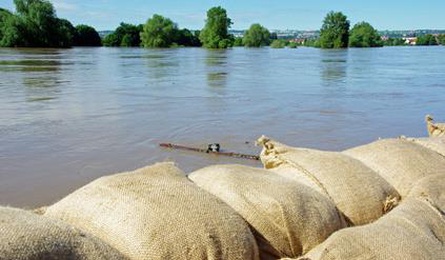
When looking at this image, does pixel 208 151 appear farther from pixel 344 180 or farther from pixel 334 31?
pixel 334 31

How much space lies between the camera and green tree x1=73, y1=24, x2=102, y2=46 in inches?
2753

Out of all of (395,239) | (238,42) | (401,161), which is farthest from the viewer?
(238,42)

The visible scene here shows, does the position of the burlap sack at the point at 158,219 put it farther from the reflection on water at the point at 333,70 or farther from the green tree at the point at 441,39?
the green tree at the point at 441,39

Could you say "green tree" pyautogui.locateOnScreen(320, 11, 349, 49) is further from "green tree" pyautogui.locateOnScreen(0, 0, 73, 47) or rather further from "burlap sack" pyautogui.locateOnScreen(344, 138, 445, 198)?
"burlap sack" pyautogui.locateOnScreen(344, 138, 445, 198)

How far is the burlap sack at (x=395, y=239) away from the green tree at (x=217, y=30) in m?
65.4

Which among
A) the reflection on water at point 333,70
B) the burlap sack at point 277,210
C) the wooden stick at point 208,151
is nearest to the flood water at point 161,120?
the wooden stick at point 208,151

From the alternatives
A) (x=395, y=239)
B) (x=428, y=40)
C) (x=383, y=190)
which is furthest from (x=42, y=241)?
(x=428, y=40)

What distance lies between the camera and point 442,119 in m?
9.97

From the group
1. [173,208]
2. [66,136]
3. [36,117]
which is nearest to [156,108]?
[36,117]

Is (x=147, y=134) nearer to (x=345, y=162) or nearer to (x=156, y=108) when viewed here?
(x=156, y=108)

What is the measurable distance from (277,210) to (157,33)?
67.6 meters

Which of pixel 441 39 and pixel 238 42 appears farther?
pixel 441 39

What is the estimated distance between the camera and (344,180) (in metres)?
2.95

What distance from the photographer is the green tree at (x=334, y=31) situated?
246 ft
